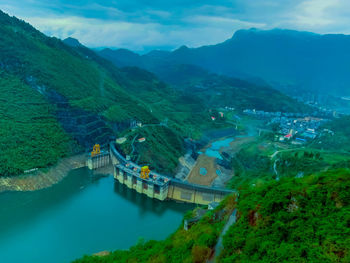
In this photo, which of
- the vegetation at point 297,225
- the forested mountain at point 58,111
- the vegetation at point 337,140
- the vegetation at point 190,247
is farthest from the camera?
the vegetation at point 337,140

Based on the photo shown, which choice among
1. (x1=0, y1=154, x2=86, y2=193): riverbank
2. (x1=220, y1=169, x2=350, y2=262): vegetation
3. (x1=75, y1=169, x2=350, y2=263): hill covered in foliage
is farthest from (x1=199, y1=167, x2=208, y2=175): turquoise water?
(x1=220, y1=169, x2=350, y2=262): vegetation

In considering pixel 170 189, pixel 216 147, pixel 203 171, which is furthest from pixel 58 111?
pixel 216 147

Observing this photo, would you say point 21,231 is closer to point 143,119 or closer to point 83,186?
point 83,186

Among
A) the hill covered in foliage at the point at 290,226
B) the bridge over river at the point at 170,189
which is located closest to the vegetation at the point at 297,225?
the hill covered in foliage at the point at 290,226

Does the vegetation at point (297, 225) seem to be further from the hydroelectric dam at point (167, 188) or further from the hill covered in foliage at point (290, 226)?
the hydroelectric dam at point (167, 188)

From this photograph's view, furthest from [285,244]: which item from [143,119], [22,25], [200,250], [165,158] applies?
[22,25]

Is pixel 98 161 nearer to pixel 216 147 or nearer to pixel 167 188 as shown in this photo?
pixel 167 188
